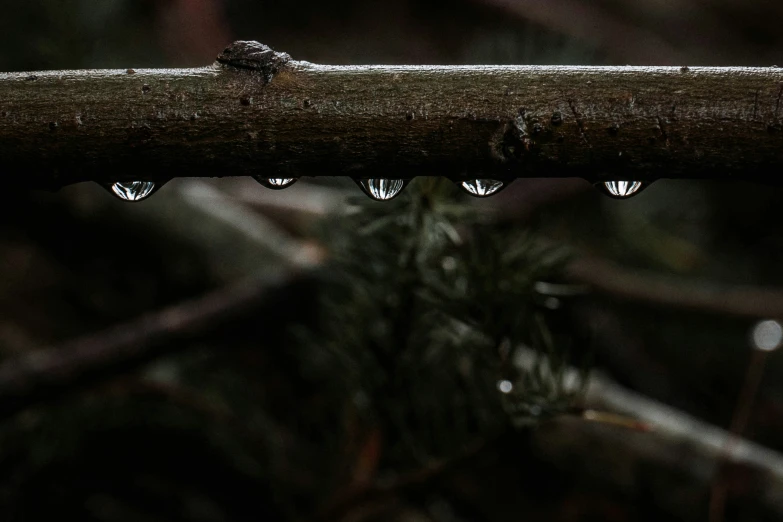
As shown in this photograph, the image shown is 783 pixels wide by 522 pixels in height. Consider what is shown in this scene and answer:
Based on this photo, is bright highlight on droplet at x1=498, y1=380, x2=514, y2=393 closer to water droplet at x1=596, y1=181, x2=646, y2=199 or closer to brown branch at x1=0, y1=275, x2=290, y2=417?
water droplet at x1=596, y1=181, x2=646, y2=199

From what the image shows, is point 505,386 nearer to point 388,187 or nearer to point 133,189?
point 388,187

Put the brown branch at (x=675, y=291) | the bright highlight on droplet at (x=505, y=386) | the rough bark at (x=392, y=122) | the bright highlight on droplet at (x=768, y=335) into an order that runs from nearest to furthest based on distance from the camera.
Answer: the rough bark at (x=392, y=122)
the bright highlight on droplet at (x=505, y=386)
the bright highlight on droplet at (x=768, y=335)
the brown branch at (x=675, y=291)

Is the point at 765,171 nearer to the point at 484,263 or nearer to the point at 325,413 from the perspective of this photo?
the point at 484,263

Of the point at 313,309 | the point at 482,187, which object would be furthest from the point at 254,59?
the point at 313,309

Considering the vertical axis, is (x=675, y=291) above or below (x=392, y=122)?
below

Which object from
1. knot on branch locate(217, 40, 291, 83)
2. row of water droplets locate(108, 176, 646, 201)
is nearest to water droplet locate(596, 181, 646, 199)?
row of water droplets locate(108, 176, 646, 201)

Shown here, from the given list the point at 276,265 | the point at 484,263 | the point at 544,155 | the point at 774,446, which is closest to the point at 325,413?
the point at 276,265

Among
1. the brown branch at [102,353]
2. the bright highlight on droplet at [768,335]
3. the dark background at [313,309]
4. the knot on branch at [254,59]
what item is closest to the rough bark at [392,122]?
the knot on branch at [254,59]

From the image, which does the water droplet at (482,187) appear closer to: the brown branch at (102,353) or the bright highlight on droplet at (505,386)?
the bright highlight on droplet at (505,386)
